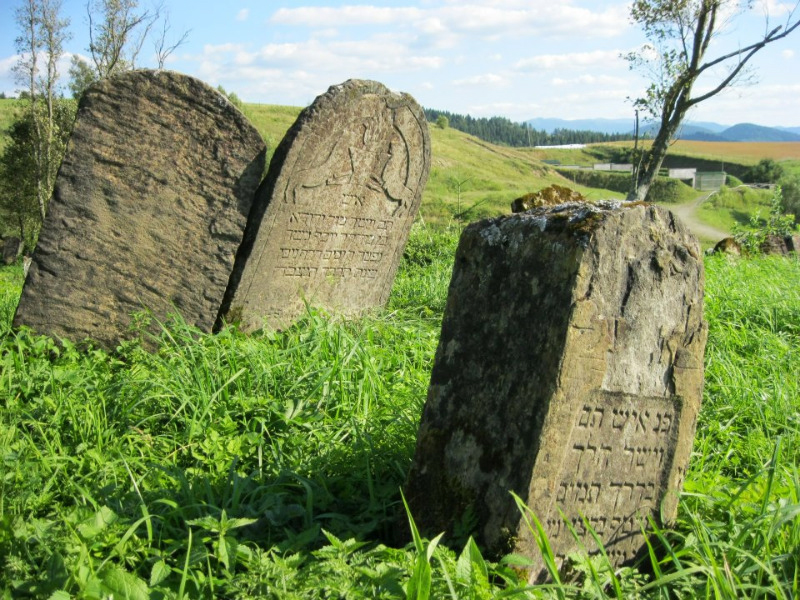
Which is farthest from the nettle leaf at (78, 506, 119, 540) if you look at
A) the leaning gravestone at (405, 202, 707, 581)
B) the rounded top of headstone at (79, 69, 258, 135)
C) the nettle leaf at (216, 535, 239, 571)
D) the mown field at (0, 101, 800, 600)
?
the rounded top of headstone at (79, 69, 258, 135)

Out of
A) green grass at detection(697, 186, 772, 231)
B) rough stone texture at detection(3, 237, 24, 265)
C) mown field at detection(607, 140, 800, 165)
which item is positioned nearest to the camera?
rough stone texture at detection(3, 237, 24, 265)

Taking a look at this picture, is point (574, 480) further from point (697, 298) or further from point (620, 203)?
point (620, 203)

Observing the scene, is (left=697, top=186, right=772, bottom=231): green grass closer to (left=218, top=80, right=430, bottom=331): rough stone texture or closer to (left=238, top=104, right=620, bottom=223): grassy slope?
(left=238, top=104, right=620, bottom=223): grassy slope

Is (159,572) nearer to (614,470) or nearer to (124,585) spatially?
(124,585)

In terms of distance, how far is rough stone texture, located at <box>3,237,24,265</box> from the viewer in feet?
57.0

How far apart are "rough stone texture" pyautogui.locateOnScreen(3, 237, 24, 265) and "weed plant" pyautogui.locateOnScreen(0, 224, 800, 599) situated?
Result: 14287 millimetres

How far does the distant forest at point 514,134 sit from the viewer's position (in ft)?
248

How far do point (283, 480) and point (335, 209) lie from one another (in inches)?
112

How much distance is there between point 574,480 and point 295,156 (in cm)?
330

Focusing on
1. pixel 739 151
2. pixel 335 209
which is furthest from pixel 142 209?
pixel 739 151

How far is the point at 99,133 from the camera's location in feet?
15.0

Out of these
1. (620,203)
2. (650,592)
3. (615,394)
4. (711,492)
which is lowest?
(650,592)

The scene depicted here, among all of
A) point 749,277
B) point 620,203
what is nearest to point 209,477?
point 620,203

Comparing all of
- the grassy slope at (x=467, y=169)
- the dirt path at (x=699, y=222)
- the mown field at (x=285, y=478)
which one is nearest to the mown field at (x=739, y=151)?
the grassy slope at (x=467, y=169)
